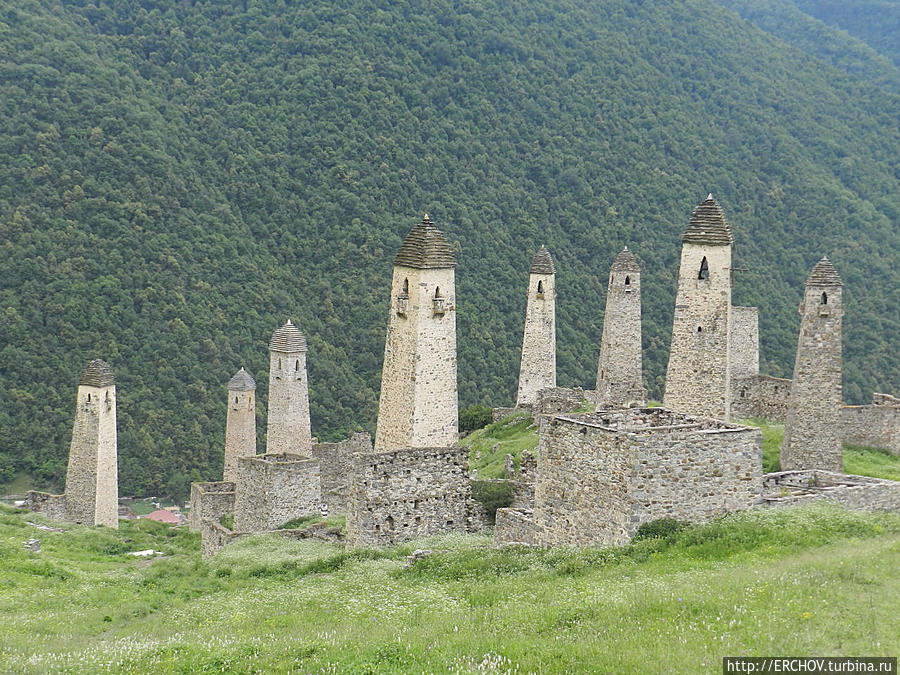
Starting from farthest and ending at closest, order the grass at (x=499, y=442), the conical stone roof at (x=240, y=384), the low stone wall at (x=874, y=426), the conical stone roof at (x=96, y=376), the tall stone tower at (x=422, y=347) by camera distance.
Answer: the conical stone roof at (x=240, y=384), the conical stone roof at (x=96, y=376), the grass at (x=499, y=442), the low stone wall at (x=874, y=426), the tall stone tower at (x=422, y=347)

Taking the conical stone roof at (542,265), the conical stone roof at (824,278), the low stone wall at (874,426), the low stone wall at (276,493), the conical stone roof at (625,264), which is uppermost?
the conical stone roof at (542,265)

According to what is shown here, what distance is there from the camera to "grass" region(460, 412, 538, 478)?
3281 centimetres

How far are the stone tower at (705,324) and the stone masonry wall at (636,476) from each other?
25.8 ft

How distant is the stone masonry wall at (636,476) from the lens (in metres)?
17.4

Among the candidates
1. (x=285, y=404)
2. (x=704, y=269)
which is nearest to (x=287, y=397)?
(x=285, y=404)

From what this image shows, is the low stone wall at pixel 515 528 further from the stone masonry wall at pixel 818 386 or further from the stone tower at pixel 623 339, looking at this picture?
the stone tower at pixel 623 339

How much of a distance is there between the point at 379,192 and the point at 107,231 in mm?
18810

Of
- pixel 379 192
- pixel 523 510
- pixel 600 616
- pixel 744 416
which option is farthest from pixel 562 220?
pixel 600 616

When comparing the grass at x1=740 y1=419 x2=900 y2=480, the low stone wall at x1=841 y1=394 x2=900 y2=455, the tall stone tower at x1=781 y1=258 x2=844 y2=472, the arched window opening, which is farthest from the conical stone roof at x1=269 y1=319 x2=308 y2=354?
the tall stone tower at x1=781 y1=258 x2=844 y2=472

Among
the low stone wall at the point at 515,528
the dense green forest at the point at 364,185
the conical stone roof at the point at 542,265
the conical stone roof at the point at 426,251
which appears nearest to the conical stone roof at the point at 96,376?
the dense green forest at the point at 364,185

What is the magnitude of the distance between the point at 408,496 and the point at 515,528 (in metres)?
2.70

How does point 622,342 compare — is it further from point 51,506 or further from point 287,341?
point 51,506

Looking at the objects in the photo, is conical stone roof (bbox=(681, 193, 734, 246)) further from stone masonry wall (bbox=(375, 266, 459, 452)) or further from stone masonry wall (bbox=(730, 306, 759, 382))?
stone masonry wall (bbox=(730, 306, 759, 382))

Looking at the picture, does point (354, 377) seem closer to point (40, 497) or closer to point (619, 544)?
point (40, 497)
